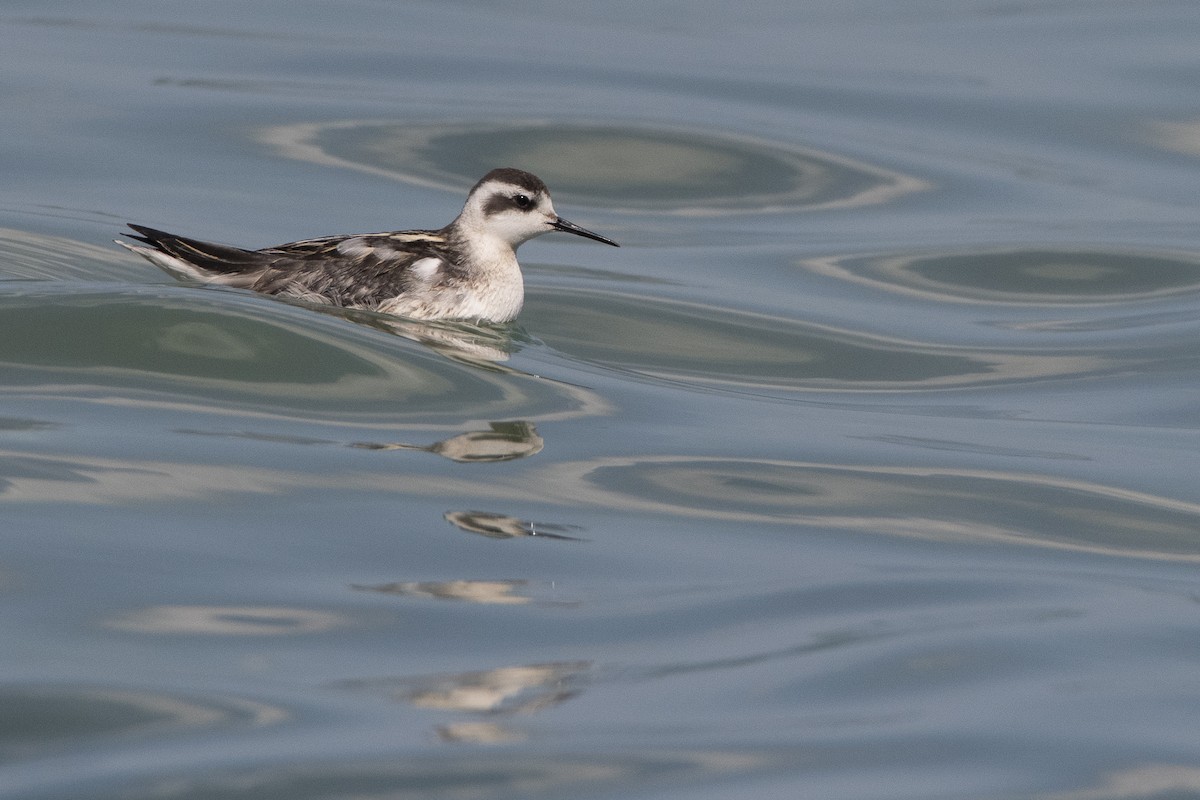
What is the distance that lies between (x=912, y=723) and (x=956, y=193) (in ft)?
43.7

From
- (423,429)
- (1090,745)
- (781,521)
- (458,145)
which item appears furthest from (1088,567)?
(458,145)

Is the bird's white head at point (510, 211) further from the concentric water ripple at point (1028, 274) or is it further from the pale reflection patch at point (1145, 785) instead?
the pale reflection patch at point (1145, 785)

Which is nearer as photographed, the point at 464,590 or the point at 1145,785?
the point at 1145,785

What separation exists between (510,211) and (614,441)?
3037 millimetres

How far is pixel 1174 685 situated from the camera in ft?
24.1

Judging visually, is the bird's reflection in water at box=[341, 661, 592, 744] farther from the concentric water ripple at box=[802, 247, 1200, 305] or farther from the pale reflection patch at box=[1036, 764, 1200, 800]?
the concentric water ripple at box=[802, 247, 1200, 305]

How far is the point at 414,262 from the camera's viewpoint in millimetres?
13055

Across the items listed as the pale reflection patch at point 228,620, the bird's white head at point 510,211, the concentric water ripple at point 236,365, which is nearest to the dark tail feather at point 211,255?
the concentric water ripple at point 236,365

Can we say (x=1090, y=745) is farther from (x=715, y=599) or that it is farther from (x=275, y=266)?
(x=275, y=266)

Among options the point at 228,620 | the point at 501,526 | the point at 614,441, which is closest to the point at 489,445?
the point at 614,441

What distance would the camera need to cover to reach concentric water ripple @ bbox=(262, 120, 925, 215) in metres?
19.4

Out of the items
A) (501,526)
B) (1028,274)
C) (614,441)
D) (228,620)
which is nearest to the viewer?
(228,620)

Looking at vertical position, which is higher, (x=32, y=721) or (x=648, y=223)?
(x=648, y=223)

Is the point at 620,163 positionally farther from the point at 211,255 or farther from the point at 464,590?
the point at 464,590
